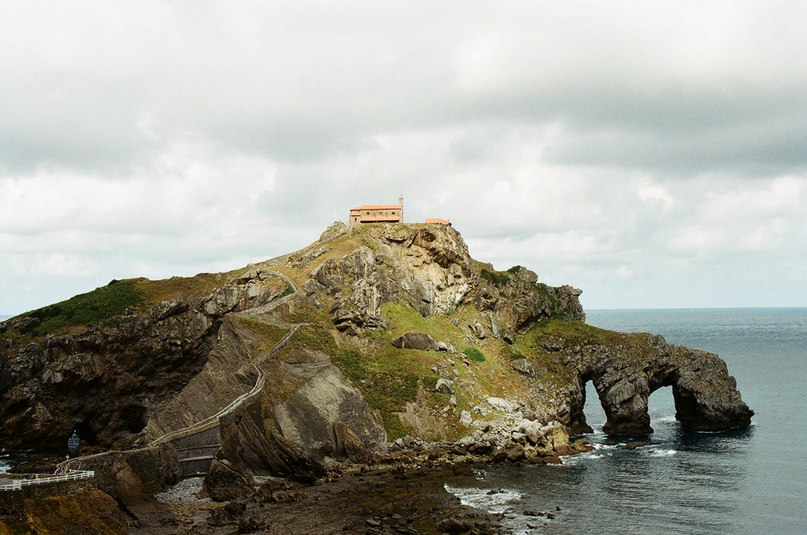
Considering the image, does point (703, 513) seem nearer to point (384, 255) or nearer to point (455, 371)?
point (455, 371)

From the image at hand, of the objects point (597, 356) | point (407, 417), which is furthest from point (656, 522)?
point (597, 356)

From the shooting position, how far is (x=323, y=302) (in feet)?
318

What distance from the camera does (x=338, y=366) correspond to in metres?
86.6

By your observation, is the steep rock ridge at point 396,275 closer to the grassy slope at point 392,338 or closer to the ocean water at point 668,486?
the grassy slope at point 392,338

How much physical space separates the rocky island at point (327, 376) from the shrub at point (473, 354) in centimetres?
33

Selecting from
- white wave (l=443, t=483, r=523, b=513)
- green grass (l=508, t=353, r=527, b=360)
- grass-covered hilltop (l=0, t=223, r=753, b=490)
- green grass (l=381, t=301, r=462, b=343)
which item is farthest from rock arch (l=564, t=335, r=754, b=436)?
white wave (l=443, t=483, r=523, b=513)

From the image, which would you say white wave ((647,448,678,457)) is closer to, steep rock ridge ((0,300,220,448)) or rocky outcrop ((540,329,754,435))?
rocky outcrop ((540,329,754,435))

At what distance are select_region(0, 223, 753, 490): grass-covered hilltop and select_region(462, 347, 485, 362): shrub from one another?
268 millimetres

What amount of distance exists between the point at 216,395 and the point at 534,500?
38.7m

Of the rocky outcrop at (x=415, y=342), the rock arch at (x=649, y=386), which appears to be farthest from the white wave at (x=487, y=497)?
the rock arch at (x=649, y=386)

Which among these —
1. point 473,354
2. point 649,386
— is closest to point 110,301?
point 473,354

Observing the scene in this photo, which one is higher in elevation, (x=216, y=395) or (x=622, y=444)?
(x=216, y=395)

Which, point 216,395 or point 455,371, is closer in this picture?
point 216,395

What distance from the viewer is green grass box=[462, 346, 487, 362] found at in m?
98.4
